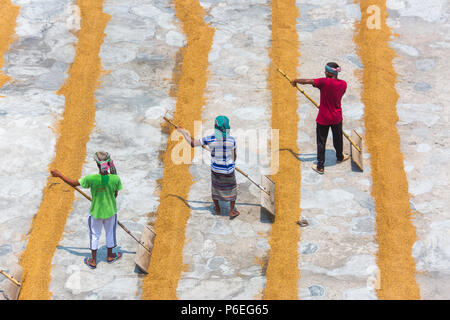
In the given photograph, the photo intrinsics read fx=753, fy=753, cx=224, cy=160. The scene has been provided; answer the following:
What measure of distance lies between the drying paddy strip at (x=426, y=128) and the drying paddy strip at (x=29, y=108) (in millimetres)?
5258

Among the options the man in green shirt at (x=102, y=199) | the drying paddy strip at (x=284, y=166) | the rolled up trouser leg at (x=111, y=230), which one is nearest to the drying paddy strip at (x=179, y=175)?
the rolled up trouser leg at (x=111, y=230)

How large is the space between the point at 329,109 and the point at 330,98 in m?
0.16

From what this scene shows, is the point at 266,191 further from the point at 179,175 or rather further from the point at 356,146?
the point at 356,146

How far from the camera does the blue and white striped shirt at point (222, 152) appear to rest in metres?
9.74

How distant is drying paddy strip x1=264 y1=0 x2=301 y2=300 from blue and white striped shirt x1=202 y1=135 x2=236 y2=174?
105 cm

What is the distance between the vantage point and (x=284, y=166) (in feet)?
36.4

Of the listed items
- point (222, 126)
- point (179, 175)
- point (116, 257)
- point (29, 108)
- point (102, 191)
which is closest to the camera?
point (102, 191)

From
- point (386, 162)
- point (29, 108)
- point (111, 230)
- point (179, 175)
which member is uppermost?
point (29, 108)

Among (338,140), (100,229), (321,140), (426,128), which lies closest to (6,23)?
(100,229)

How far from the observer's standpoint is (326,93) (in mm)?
10500

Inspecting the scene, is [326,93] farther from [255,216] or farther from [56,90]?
[56,90]

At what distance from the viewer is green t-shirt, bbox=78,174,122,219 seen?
9086 mm

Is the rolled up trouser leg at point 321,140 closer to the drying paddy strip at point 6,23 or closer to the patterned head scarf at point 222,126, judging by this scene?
the patterned head scarf at point 222,126

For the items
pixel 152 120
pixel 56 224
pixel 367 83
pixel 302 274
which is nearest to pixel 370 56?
pixel 367 83
